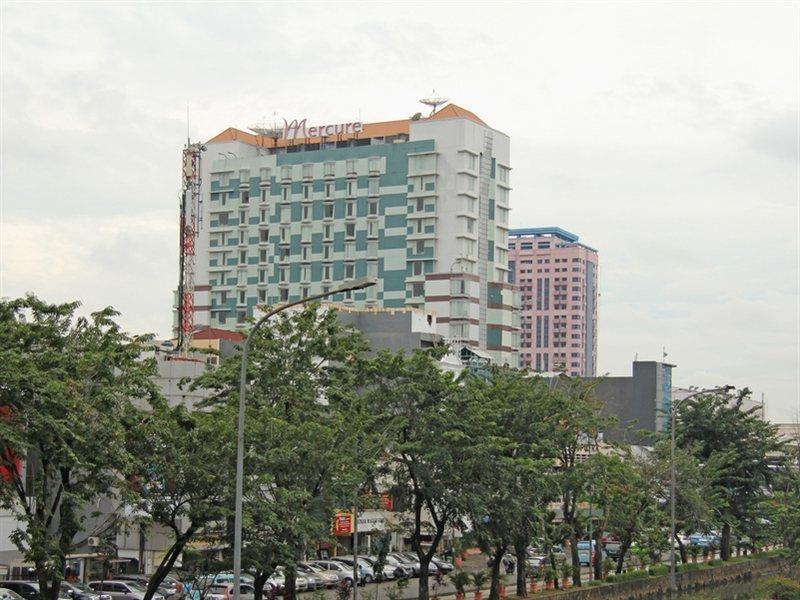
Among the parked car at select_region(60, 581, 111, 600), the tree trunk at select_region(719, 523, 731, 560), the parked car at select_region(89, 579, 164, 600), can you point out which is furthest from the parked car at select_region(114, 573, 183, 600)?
the tree trunk at select_region(719, 523, 731, 560)

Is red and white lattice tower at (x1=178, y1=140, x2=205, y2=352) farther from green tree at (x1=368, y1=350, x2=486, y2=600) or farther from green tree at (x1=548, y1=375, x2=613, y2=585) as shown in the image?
green tree at (x1=368, y1=350, x2=486, y2=600)

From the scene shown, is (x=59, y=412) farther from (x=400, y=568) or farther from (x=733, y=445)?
(x=733, y=445)

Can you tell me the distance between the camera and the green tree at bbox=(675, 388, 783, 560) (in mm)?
94188

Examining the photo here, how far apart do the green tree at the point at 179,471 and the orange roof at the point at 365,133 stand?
364ft

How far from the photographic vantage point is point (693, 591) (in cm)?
7962

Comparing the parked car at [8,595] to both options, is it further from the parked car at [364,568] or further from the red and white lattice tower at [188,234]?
the red and white lattice tower at [188,234]

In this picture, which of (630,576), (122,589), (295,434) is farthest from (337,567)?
(295,434)

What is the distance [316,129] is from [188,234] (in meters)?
30.4

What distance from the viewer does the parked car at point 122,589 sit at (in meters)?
58.8

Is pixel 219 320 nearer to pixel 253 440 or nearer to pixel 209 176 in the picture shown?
pixel 209 176

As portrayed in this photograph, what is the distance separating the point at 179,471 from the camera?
4209cm

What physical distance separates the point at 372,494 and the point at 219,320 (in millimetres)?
110856

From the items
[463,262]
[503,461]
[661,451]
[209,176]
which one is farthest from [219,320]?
[503,461]

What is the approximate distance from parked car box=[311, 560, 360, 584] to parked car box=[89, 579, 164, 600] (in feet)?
43.4
